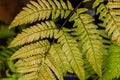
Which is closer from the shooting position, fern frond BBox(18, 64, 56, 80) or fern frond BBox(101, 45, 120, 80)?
fern frond BBox(18, 64, 56, 80)

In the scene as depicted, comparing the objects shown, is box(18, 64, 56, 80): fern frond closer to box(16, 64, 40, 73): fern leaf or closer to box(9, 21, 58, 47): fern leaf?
box(16, 64, 40, 73): fern leaf

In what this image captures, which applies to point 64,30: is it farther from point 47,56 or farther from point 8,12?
point 8,12

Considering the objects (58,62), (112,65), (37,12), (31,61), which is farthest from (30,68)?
(112,65)

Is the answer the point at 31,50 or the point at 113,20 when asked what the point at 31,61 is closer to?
the point at 31,50

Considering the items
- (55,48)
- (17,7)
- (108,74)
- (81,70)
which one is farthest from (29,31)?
(17,7)

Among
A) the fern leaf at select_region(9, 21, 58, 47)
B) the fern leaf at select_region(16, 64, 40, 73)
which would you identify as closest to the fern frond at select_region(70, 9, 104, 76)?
the fern leaf at select_region(9, 21, 58, 47)

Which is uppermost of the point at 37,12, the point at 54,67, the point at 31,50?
Answer: the point at 37,12

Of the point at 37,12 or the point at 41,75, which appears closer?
the point at 41,75
